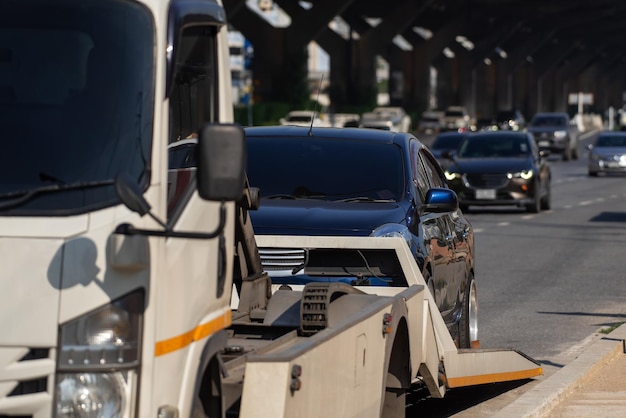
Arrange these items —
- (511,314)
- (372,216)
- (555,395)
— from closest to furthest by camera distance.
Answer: (555,395) → (372,216) → (511,314)

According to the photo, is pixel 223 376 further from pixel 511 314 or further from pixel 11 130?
pixel 511 314

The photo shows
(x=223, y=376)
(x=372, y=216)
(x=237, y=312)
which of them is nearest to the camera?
(x=223, y=376)

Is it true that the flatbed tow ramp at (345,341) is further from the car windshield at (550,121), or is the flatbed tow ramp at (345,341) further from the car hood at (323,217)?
the car windshield at (550,121)

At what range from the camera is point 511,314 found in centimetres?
1540

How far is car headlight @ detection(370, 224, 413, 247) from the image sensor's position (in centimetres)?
1008

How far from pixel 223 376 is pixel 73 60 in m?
1.26

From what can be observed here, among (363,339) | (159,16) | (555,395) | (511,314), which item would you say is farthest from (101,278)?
(511,314)

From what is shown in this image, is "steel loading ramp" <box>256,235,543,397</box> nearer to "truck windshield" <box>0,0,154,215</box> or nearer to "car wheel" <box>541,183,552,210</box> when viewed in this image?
"truck windshield" <box>0,0,154,215</box>

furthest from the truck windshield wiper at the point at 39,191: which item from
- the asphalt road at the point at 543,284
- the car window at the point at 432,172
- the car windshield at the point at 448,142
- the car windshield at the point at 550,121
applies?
the car windshield at the point at 550,121

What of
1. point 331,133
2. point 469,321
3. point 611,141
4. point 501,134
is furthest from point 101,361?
point 611,141

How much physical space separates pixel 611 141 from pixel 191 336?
52226 mm

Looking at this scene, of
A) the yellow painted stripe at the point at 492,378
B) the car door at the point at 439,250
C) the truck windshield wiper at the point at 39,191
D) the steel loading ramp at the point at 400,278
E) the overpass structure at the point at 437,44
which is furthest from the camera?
the overpass structure at the point at 437,44

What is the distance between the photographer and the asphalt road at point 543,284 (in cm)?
1165

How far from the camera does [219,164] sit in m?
4.79
